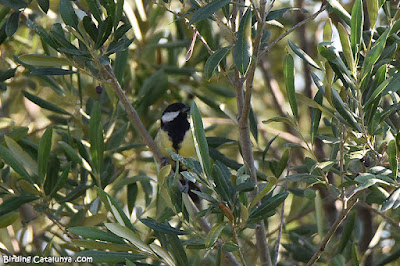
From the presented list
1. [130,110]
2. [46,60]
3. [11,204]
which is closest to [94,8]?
[46,60]

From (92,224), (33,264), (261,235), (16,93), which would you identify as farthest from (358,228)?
(16,93)

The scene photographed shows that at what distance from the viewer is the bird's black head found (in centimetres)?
296

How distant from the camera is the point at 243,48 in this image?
5.08ft

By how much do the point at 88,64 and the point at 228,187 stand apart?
69 cm

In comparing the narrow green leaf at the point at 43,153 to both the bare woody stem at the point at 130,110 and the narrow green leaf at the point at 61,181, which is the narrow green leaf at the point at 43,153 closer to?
the narrow green leaf at the point at 61,181

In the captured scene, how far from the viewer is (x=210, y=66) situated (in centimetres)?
163

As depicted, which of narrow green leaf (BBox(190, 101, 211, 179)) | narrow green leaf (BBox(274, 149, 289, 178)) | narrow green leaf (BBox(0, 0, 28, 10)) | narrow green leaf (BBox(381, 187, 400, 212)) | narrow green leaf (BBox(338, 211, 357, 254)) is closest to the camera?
narrow green leaf (BBox(381, 187, 400, 212))

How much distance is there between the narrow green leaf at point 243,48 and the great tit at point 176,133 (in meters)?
1.33

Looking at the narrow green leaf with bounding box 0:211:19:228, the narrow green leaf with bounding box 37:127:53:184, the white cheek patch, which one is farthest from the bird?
the narrow green leaf with bounding box 0:211:19:228

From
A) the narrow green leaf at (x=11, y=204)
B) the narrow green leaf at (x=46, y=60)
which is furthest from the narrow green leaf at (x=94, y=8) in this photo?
the narrow green leaf at (x=11, y=204)

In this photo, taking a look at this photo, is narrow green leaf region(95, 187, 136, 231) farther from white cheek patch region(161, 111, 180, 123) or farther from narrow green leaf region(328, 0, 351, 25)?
white cheek patch region(161, 111, 180, 123)

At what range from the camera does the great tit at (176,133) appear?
287 centimetres

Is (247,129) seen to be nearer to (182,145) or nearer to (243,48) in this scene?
(243,48)

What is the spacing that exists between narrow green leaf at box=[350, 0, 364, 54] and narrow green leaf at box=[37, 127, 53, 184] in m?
1.06
